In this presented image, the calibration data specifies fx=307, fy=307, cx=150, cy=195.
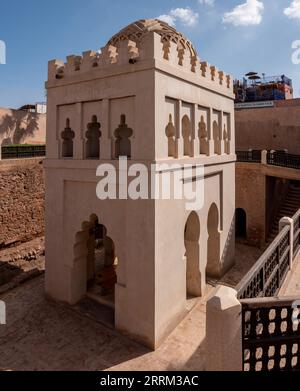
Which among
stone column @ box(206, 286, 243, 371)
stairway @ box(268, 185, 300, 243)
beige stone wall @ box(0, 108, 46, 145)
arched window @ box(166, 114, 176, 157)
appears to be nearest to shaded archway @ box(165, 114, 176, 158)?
arched window @ box(166, 114, 176, 157)

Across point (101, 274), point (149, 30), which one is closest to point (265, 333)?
point (101, 274)

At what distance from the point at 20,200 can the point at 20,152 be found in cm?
272

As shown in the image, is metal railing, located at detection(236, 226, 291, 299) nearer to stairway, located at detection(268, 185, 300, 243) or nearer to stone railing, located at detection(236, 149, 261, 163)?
stairway, located at detection(268, 185, 300, 243)

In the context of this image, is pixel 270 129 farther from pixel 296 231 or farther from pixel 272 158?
pixel 296 231

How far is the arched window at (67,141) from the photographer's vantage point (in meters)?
9.03

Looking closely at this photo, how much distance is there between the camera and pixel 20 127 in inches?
892

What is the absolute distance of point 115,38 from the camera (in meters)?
9.73

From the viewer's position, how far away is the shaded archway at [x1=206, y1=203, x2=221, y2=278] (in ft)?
34.4

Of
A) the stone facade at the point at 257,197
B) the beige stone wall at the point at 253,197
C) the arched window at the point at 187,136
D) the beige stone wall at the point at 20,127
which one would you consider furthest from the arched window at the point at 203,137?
the beige stone wall at the point at 20,127

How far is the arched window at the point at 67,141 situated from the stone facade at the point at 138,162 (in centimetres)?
3

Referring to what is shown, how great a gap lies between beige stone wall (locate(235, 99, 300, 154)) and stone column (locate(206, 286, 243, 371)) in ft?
57.3

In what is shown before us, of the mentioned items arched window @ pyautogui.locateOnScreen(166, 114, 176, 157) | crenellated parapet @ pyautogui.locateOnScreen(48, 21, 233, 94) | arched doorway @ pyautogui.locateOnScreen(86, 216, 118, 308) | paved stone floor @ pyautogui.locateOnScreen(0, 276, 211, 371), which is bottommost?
paved stone floor @ pyautogui.locateOnScreen(0, 276, 211, 371)

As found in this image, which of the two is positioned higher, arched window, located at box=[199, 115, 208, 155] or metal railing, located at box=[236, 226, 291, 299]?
arched window, located at box=[199, 115, 208, 155]
